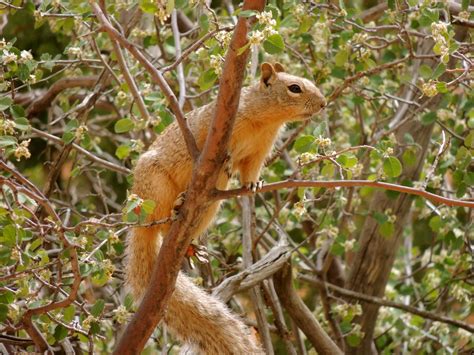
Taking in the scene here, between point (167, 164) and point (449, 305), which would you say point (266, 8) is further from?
point (449, 305)

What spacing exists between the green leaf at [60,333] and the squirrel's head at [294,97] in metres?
1.31

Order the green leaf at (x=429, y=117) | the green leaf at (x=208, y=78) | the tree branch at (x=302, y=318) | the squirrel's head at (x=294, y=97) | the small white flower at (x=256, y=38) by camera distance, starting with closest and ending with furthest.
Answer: the small white flower at (x=256, y=38)
the green leaf at (x=208, y=78)
the squirrel's head at (x=294, y=97)
the tree branch at (x=302, y=318)
the green leaf at (x=429, y=117)

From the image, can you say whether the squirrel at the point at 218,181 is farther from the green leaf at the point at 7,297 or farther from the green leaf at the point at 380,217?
the green leaf at the point at 380,217

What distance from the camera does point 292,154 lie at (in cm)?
534

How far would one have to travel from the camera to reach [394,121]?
5.02 metres

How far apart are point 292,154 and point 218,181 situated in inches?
68.7

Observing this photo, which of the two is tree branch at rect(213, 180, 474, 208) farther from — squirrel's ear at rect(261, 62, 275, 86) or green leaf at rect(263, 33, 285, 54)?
squirrel's ear at rect(261, 62, 275, 86)

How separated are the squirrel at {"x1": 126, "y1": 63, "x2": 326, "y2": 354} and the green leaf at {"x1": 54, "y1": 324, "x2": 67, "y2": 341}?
15.6 inches

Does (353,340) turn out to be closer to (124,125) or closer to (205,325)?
(205,325)

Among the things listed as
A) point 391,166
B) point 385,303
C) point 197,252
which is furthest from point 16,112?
point 385,303

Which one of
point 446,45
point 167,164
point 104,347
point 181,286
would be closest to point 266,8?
point 446,45

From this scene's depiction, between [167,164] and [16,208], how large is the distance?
941 millimetres

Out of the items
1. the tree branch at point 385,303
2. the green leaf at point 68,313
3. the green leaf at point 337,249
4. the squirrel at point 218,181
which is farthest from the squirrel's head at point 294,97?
the tree branch at point 385,303

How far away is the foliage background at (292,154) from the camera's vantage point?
131 inches
